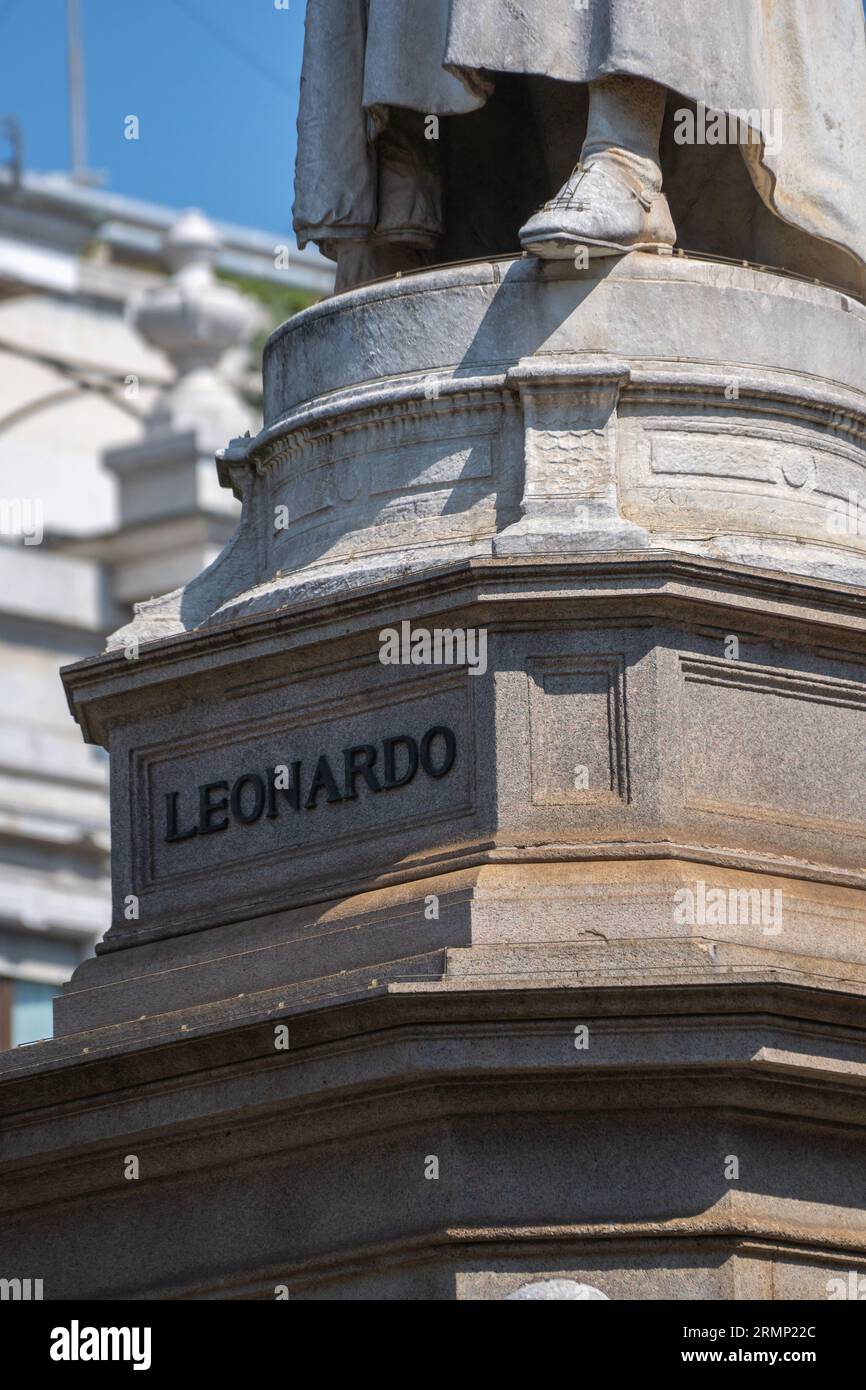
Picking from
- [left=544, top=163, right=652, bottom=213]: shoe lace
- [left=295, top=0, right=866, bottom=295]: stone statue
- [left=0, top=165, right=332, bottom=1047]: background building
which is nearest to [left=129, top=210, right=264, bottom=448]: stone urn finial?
[left=0, top=165, right=332, bottom=1047]: background building

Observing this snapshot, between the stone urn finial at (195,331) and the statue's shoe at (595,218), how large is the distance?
2690 centimetres

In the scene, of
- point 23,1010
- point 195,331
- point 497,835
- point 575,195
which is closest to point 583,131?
point 575,195

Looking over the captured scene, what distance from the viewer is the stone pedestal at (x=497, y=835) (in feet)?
57.9

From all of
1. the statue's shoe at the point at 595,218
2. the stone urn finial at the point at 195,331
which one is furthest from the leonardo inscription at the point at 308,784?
the stone urn finial at the point at 195,331

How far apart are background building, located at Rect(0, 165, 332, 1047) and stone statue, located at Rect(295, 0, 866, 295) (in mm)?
20293

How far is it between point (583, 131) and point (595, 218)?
1.59 m

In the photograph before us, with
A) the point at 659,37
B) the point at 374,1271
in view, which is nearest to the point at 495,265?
the point at 659,37

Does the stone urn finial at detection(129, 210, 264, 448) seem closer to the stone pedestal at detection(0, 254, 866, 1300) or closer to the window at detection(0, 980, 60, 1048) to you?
the window at detection(0, 980, 60, 1048)

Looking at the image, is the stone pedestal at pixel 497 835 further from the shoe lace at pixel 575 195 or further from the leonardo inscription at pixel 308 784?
the shoe lace at pixel 575 195

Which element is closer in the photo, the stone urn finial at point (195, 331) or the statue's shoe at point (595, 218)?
the statue's shoe at point (595, 218)

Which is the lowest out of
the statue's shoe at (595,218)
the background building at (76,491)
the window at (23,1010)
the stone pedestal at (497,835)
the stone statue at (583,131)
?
the stone pedestal at (497,835)

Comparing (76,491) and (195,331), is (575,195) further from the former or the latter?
(76,491)

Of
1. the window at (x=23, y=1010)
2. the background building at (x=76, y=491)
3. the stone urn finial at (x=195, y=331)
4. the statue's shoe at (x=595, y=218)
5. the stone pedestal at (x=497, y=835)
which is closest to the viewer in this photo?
the stone pedestal at (x=497, y=835)

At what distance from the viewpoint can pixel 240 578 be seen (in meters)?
20.8
